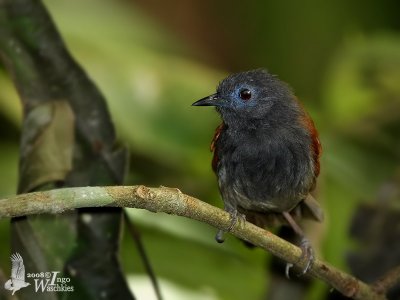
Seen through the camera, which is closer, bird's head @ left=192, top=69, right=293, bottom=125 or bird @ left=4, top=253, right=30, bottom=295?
bird @ left=4, top=253, right=30, bottom=295

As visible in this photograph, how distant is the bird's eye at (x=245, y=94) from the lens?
4.08 metres

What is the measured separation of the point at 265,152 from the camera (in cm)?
384

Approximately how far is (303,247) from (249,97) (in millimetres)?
888

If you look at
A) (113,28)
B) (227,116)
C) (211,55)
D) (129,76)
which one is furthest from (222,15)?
(227,116)

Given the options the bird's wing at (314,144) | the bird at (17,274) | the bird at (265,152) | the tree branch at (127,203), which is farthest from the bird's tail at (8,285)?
the bird's wing at (314,144)

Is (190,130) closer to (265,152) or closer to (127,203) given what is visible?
(265,152)

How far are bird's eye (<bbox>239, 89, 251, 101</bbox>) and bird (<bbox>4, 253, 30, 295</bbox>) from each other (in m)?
A: 1.62

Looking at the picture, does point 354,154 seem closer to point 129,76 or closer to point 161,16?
point 129,76

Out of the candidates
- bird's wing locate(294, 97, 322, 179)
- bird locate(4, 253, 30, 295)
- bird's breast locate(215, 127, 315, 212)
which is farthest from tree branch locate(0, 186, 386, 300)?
bird's wing locate(294, 97, 322, 179)

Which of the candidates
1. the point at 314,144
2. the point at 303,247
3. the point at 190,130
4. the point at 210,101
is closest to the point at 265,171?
the point at 314,144

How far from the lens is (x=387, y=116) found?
491 centimetres

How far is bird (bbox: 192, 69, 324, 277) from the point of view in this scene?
12.5 feet

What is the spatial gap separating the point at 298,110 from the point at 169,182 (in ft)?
3.90

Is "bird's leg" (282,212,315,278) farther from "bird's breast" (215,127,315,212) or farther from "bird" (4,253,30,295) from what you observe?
"bird" (4,253,30,295)
